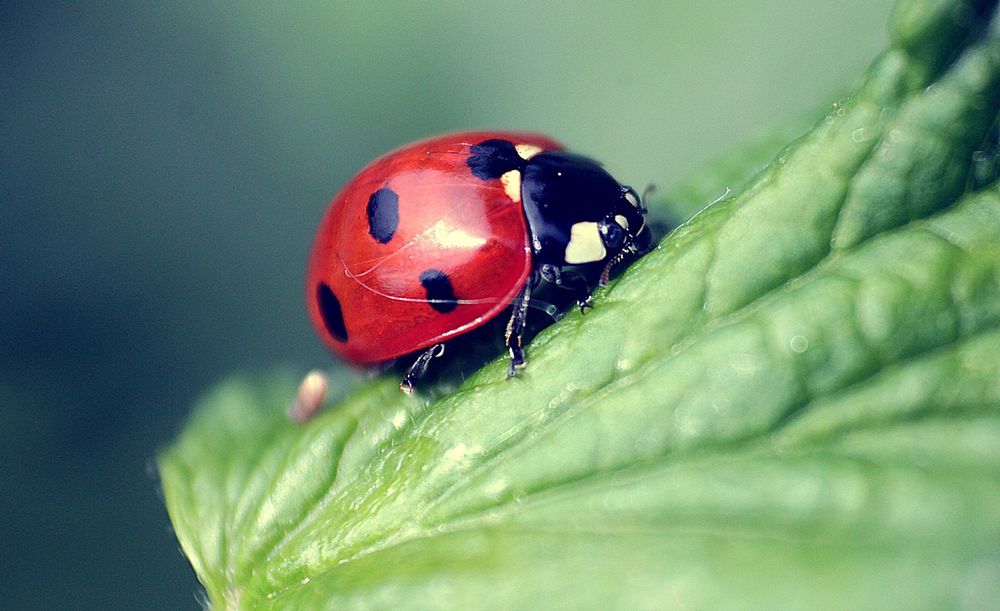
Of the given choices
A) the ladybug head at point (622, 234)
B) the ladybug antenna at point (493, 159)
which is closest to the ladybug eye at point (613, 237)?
the ladybug head at point (622, 234)

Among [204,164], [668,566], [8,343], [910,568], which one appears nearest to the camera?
[910,568]

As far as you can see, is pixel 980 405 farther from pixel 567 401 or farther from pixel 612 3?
pixel 612 3

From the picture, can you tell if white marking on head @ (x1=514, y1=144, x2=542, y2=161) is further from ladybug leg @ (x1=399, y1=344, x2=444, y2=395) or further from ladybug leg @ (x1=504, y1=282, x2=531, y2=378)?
ladybug leg @ (x1=399, y1=344, x2=444, y2=395)

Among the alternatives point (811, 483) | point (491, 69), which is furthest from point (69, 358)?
point (811, 483)

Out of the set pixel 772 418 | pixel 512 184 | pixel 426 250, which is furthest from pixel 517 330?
pixel 772 418

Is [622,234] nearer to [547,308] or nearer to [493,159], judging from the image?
[547,308]

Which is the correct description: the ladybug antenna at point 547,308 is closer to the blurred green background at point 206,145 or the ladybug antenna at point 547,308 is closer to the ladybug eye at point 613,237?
the ladybug eye at point 613,237
